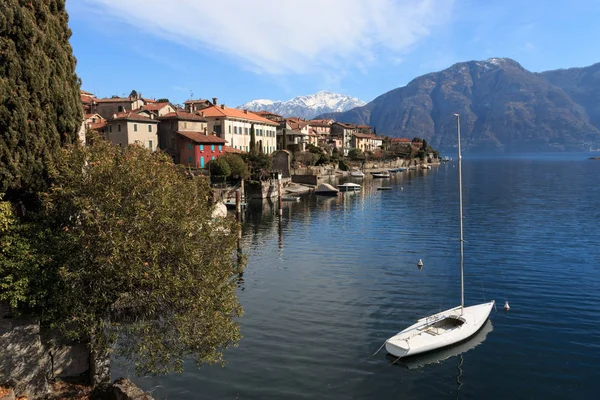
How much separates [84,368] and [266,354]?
30.4ft

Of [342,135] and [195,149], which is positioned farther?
[342,135]

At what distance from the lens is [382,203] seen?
87.7 meters

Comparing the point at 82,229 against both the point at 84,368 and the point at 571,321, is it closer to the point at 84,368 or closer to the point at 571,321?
the point at 84,368

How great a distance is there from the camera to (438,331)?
2567 cm

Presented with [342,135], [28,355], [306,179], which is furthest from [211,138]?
[342,135]

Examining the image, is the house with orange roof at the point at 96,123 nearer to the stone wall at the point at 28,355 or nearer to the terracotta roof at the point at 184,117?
the terracotta roof at the point at 184,117

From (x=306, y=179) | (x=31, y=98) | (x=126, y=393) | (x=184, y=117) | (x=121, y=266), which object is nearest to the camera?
Result: (x=121, y=266)

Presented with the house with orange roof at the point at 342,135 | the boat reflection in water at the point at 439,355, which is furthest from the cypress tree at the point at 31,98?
the house with orange roof at the point at 342,135

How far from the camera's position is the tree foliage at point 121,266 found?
15.2m

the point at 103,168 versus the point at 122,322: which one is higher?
the point at 103,168

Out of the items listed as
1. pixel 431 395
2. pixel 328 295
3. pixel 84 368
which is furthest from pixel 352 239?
pixel 84 368

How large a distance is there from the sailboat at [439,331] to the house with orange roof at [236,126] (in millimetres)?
82083

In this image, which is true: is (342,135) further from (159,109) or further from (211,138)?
(211,138)

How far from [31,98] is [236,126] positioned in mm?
92753
